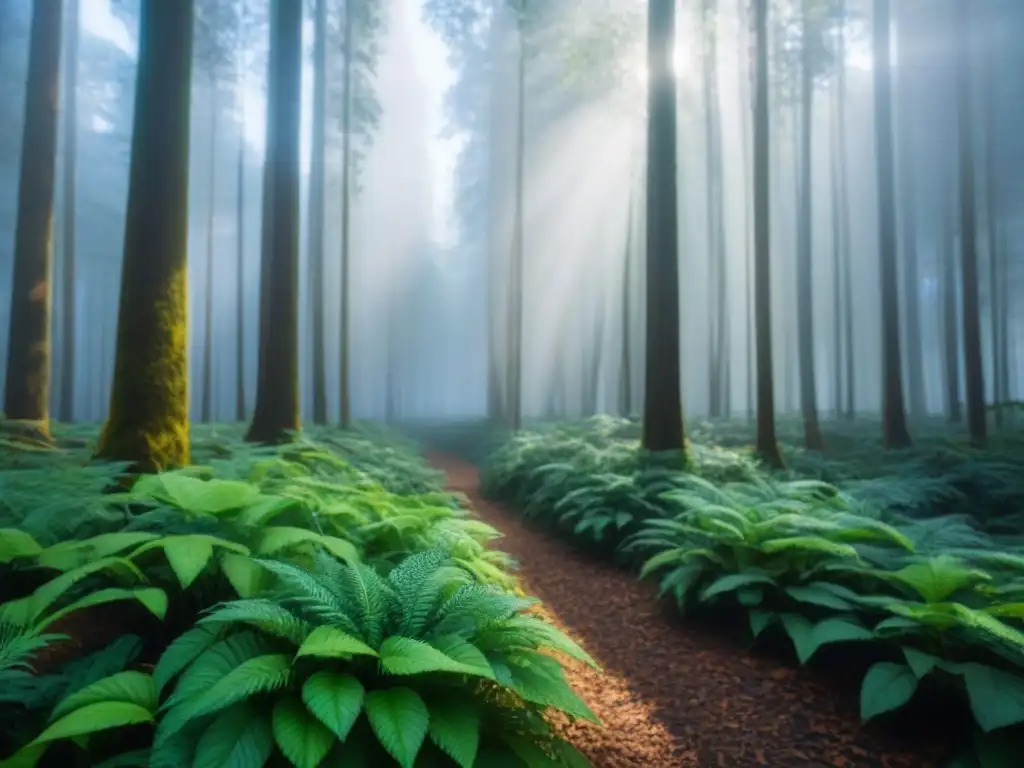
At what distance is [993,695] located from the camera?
9.02 feet

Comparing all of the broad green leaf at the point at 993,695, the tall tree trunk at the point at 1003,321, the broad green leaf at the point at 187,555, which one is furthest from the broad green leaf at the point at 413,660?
the tall tree trunk at the point at 1003,321

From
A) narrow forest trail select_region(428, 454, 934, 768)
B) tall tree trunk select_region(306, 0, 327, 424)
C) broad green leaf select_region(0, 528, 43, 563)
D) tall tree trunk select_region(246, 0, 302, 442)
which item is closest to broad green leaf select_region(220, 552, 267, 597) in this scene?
broad green leaf select_region(0, 528, 43, 563)

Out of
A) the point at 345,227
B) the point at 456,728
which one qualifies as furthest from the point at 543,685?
the point at 345,227

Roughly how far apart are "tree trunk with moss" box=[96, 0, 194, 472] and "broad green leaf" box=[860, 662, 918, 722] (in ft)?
18.6

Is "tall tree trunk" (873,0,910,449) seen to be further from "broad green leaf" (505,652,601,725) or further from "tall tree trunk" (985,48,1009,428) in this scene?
"broad green leaf" (505,652,601,725)

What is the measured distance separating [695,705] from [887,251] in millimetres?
12418

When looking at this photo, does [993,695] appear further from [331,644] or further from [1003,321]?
[1003,321]

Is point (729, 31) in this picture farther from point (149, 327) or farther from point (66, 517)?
point (66, 517)

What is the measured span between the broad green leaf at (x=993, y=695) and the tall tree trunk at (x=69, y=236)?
777 inches

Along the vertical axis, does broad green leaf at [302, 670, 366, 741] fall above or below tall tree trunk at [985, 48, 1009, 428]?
below

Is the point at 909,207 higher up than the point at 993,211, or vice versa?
the point at 909,207

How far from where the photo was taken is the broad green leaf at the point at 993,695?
2615 millimetres

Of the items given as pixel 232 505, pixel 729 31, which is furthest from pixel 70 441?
pixel 729 31

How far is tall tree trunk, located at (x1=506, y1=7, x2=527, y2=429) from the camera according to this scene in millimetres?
17719
